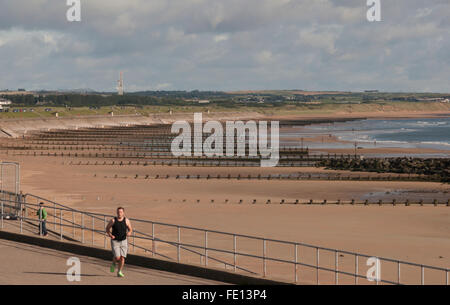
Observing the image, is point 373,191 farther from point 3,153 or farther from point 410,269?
point 3,153

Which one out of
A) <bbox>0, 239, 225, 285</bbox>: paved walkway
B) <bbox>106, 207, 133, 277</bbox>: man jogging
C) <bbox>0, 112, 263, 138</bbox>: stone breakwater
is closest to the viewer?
<bbox>106, 207, 133, 277</bbox>: man jogging

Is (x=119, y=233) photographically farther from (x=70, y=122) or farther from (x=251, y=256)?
(x=70, y=122)

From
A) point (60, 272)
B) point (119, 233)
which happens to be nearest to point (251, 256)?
point (119, 233)

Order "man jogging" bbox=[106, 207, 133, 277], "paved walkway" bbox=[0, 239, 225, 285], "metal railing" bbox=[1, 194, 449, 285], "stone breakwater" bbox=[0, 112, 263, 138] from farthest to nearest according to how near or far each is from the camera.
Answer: "stone breakwater" bbox=[0, 112, 263, 138] < "metal railing" bbox=[1, 194, 449, 285] < "paved walkway" bbox=[0, 239, 225, 285] < "man jogging" bbox=[106, 207, 133, 277]

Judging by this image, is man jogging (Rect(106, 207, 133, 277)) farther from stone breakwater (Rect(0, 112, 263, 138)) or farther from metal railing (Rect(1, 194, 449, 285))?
stone breakwater (Rect(0, 112, 263, 138))

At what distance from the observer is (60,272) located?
1964 cm

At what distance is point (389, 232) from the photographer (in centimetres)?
3244

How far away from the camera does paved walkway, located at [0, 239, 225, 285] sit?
61.1 ft

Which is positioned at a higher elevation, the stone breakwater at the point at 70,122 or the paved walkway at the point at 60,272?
the stone breakwater at the point at 70,122

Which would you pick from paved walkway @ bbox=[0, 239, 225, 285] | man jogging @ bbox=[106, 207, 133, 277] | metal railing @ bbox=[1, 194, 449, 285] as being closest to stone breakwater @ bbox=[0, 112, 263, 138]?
metal railing @ bbox=[1, 194, 449, 285]

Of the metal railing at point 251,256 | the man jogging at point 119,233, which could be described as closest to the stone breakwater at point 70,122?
the metal railing at point 251,256

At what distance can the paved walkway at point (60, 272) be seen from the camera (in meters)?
18.6

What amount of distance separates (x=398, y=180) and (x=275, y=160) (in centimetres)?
1948

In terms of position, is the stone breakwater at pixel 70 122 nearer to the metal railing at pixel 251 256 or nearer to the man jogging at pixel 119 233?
the metal railing at pixel 251 256
